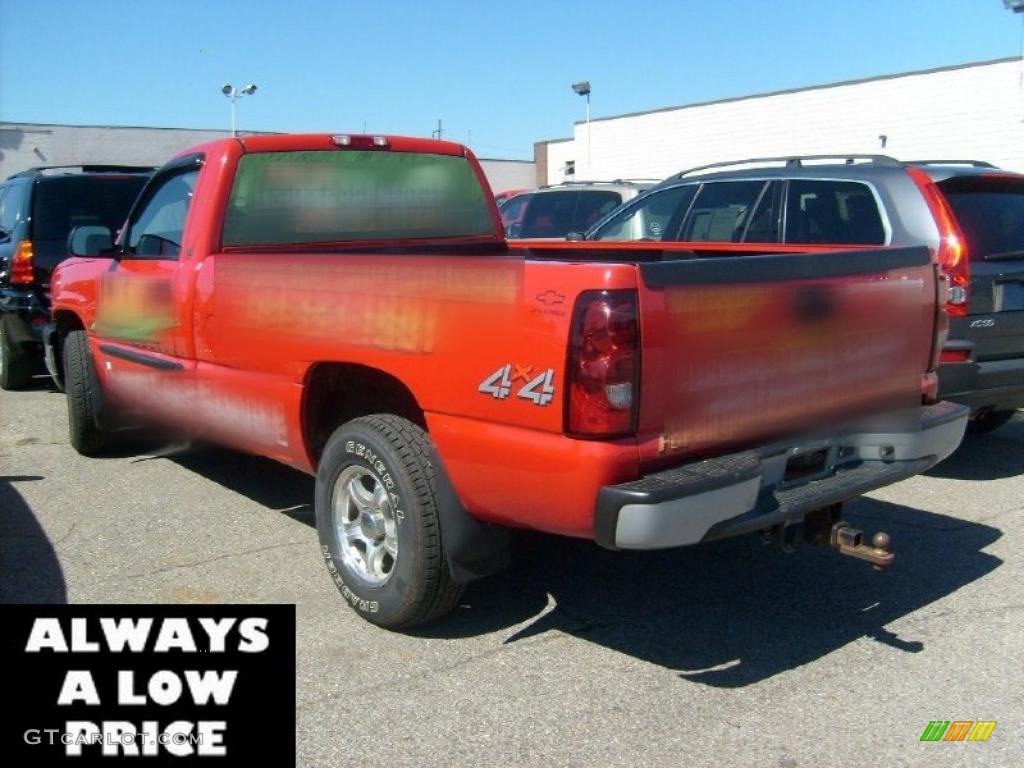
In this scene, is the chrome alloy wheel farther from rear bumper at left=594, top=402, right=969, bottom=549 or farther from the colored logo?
the colored logo

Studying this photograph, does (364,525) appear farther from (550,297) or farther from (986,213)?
(986,213)

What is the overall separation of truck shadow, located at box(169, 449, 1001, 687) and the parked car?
7167mm

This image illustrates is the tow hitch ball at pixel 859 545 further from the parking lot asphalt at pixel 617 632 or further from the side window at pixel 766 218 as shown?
the side window at pixel 766 218

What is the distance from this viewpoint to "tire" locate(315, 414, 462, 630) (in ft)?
12.2

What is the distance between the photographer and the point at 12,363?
9.27 meters

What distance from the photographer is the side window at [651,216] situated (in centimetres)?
736

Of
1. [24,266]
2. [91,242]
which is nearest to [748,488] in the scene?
[91,242]

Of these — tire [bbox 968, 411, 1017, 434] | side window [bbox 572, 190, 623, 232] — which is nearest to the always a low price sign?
tire [bbox 968, 411, 1017, 434]

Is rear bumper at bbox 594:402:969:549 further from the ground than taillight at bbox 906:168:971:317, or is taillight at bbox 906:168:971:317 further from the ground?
taillight at bbox 906:168:971:317

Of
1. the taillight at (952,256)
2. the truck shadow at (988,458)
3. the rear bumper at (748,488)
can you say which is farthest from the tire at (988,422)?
the rear bumper at (748,488)

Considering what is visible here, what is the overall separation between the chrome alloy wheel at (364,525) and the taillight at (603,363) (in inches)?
42.2

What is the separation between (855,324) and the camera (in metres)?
3.76

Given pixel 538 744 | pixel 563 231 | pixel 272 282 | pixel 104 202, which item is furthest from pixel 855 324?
pixel 563 231

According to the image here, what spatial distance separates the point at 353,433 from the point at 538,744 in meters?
1.37
